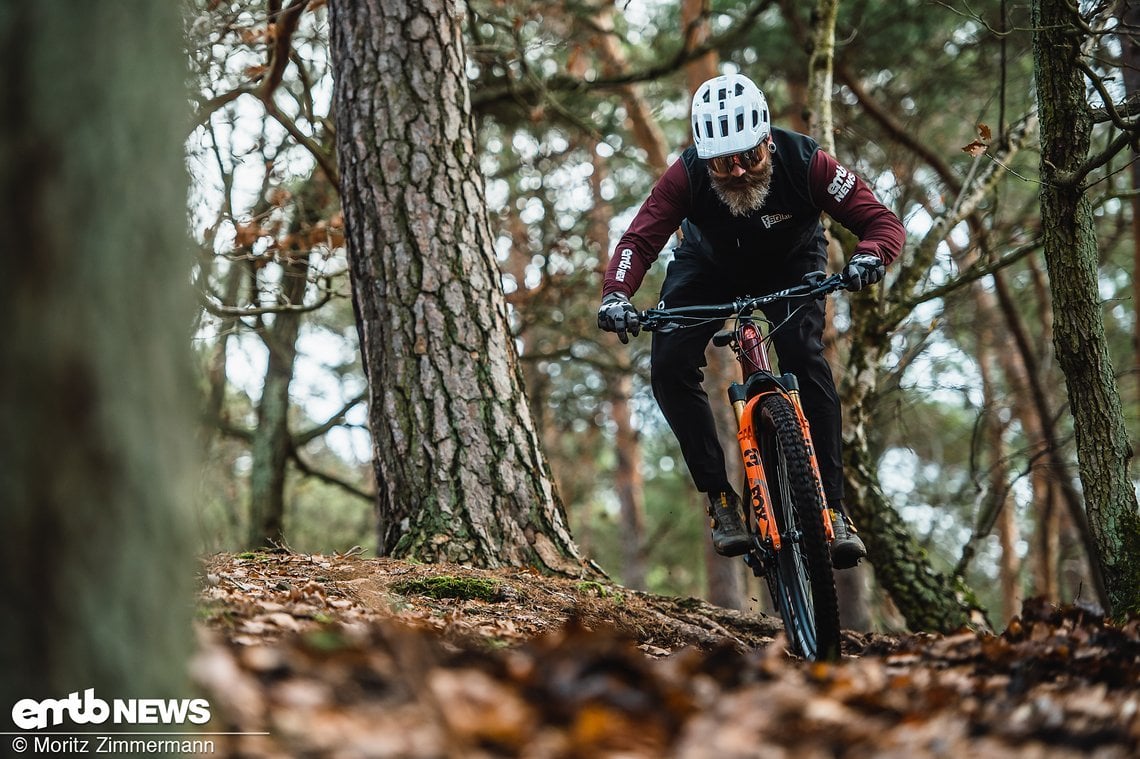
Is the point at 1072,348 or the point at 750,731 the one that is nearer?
the point at 750,731

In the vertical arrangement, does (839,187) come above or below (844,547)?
above

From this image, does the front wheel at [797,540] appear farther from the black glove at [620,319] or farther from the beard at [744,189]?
the beard at [744,189]

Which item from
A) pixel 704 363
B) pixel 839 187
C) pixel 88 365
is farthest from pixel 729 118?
pixel 88 365

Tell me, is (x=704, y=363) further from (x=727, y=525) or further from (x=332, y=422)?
(x=332, y=422)

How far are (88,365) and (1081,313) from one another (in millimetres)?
4036

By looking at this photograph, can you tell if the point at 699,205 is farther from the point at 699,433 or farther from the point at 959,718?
the point at 959,718

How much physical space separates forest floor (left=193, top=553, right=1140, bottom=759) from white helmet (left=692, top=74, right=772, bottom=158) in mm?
2247

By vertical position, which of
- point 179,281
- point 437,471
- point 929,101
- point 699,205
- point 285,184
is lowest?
point 437,471

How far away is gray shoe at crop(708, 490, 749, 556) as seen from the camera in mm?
4410

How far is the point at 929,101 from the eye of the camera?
445 inches

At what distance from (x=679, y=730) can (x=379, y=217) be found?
3837 millimetres

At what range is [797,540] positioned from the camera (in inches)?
161

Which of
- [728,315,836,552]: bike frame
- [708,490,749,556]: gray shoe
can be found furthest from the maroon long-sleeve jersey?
[708,490,749,556]: gray shoe

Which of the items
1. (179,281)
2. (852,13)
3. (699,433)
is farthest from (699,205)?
(852,13)
